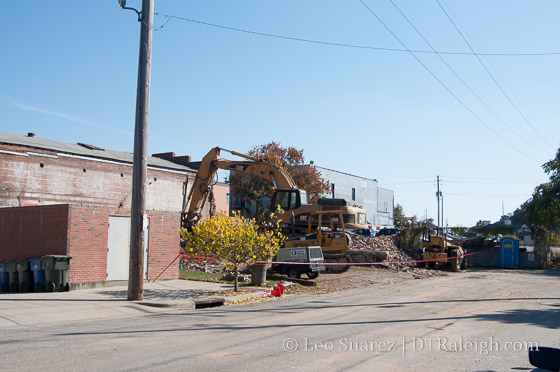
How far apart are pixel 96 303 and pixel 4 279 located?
16.7 ft

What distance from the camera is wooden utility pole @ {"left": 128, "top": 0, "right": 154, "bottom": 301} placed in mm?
14195

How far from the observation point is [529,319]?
11.7 m

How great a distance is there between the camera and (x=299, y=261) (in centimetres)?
2053

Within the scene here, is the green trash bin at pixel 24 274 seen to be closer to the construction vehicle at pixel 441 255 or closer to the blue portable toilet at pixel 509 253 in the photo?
the construction vehicle at pixel 441 255

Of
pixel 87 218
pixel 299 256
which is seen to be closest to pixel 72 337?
pixel 87 218

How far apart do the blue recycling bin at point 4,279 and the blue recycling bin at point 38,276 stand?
127cm

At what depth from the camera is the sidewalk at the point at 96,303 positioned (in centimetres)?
1160

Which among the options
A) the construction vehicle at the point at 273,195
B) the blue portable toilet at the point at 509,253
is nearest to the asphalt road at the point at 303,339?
the construction vehicle at the point at 273,195

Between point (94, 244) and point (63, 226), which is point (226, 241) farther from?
point (63, 226)

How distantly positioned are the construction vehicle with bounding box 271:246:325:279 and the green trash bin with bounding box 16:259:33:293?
8.59 metres

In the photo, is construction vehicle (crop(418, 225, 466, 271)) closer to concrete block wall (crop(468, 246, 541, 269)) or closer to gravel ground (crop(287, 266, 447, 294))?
gravel ground (crop(287, 266, 447, 294))

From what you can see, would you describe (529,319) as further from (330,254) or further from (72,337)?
(330,254)

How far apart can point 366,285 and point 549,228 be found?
81.5 ft

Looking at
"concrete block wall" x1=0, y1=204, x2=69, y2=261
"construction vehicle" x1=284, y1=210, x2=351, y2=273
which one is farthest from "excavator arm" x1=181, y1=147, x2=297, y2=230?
"concrete block wall" x1=0, y1=204, x2=69, y2=261
